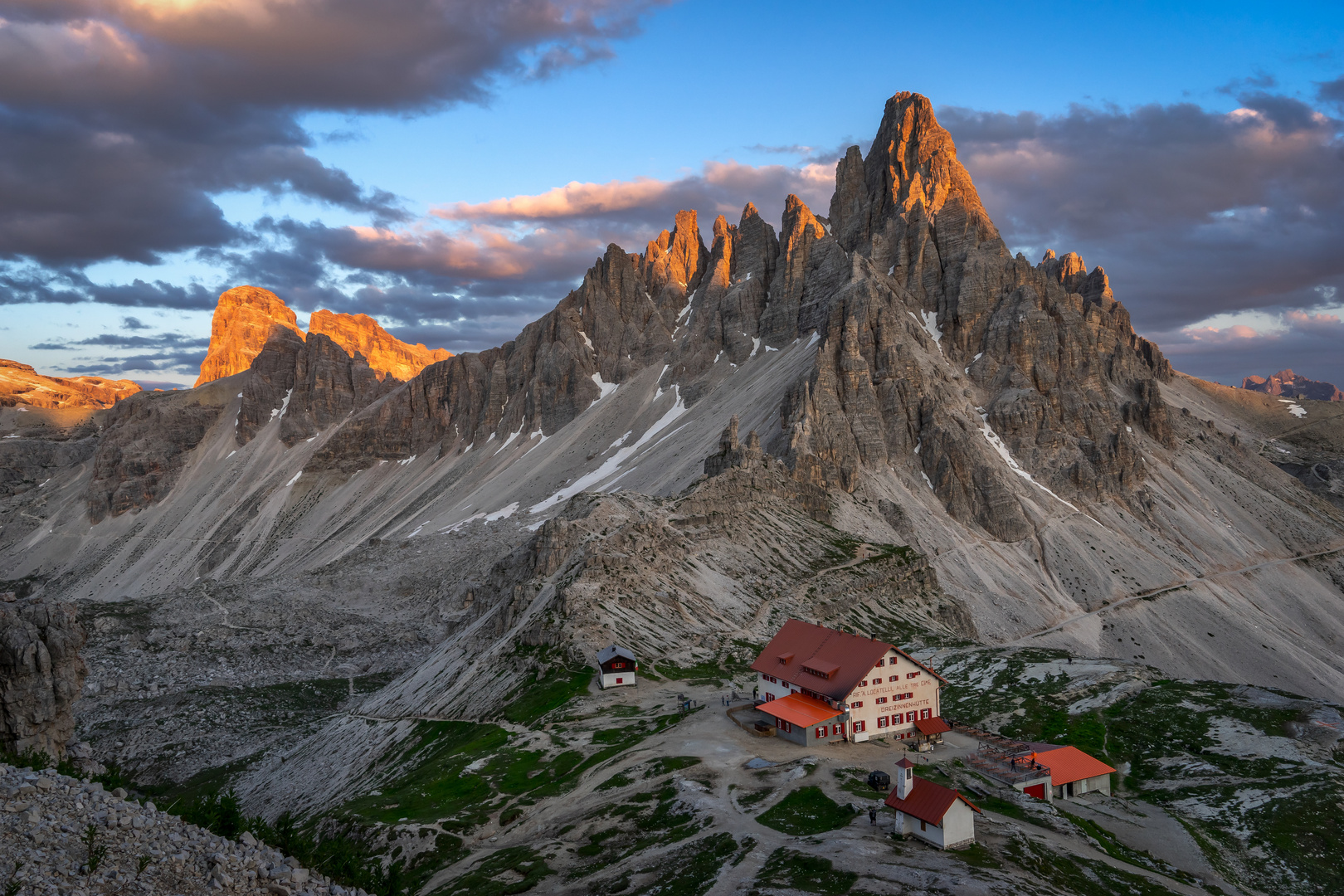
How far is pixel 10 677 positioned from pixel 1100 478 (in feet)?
556

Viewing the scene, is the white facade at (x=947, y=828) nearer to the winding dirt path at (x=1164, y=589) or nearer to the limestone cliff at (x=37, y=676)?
the limestone cliff at (x=37, y=676)

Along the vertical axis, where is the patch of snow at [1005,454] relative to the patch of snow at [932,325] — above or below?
below

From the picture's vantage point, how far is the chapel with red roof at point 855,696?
168 ft

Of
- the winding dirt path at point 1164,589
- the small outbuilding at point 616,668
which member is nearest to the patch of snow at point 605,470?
the winding dirt path at point 1164,589

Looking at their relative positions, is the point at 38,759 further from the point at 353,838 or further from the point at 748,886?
the point at 748,886

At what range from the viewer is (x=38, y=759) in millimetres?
30312

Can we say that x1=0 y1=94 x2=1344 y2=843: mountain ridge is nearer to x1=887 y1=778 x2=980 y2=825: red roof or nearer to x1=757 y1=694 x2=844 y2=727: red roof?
x1=757 y1=694 x2=844 y2=727: red roof

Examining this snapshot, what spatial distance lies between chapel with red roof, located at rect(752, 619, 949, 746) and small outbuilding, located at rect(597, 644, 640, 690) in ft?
45.5

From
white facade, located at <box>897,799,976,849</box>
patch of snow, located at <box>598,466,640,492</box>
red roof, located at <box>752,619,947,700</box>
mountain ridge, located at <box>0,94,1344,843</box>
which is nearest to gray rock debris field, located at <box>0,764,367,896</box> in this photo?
white facade, located at <box>897,799,976,849</box>

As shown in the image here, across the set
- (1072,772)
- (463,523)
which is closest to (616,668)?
(1072,772)

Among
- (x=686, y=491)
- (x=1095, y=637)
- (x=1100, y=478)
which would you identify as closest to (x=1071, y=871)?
(x=686, y=491)

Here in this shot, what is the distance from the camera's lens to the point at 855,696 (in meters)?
51.3

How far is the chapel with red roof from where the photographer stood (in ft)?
168

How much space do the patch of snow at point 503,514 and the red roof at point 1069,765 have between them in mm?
127324
